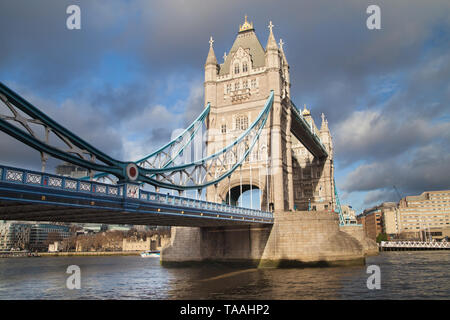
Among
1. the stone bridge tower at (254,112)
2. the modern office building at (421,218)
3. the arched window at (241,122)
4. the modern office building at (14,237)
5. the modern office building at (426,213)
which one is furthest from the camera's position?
the modern office building at (14,237)

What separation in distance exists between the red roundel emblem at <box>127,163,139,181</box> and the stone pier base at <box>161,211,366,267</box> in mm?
18845

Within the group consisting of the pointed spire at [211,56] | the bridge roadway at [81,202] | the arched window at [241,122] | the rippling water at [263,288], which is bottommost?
the rippling water at [263,288]

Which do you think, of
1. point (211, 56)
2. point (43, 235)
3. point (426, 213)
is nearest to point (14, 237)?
point (43, 235)

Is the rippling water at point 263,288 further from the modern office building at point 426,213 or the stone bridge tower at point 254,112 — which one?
the modern office building at point 426,213

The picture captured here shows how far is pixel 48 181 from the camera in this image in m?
13.8

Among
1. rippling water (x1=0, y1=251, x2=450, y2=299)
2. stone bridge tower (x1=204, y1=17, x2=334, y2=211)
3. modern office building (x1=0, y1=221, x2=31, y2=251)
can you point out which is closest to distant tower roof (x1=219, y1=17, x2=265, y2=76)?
stone bridge tower (x1=204, y1=17, x2=334, y2=211)

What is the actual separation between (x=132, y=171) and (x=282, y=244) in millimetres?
19288

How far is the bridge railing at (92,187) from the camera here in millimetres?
12773

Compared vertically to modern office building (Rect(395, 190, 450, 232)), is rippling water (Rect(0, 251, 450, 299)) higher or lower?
lower

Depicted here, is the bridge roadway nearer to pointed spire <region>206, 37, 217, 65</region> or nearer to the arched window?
the arched window

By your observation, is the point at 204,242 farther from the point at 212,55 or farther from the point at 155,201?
the point at 212,55

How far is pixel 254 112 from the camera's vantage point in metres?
40.6

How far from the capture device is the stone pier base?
32500mm

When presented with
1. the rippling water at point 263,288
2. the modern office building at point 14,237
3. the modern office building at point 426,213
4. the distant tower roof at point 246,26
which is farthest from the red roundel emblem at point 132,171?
the modern office building at point 426,213
